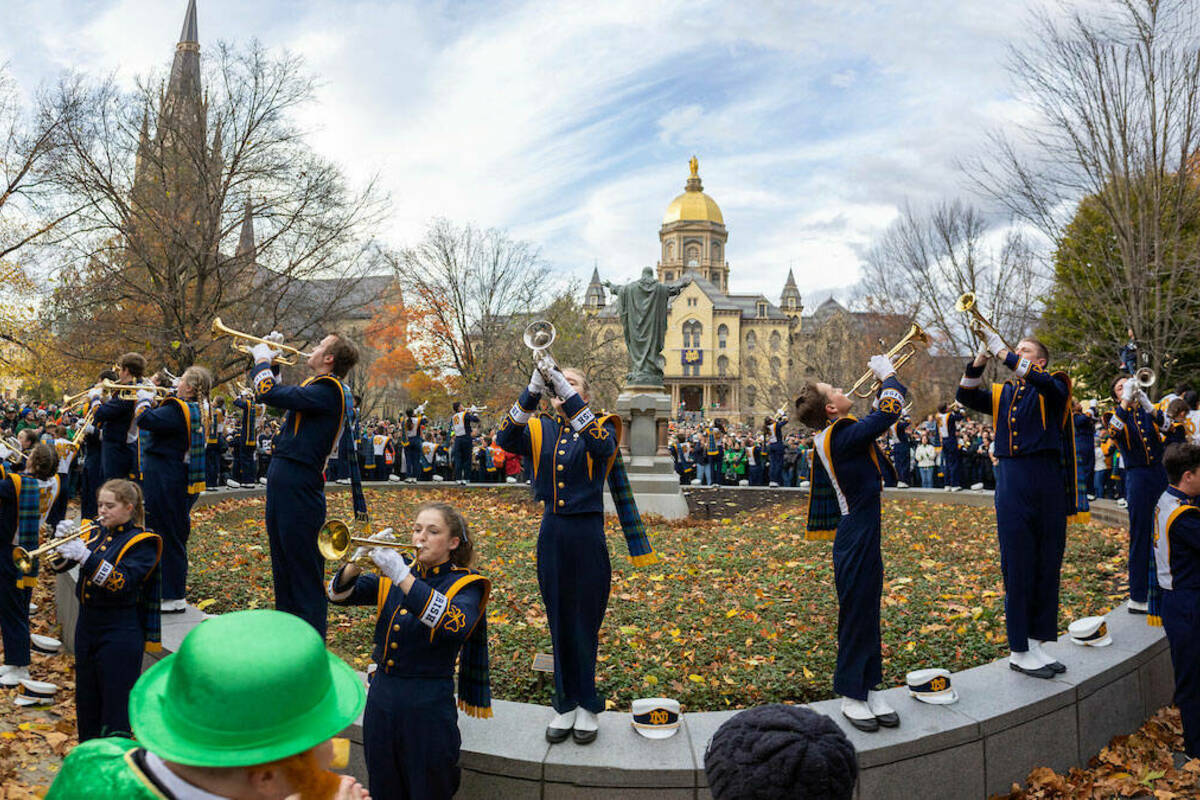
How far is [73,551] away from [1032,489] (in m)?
6.08

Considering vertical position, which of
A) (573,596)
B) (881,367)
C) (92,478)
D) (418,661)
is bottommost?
(418,661)

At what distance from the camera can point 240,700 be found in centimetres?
147

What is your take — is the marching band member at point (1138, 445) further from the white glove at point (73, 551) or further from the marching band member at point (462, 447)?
the marching band member at point (462, 447)

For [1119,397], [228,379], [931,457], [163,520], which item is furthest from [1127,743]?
[228,379]

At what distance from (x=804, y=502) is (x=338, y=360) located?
13.4 m

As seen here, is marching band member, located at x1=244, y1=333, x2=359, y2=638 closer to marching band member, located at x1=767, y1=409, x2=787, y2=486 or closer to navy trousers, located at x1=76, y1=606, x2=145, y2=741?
navy trousers, located at x1=76, y1=606, x2=145, y2=741

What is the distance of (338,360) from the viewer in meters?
5.46

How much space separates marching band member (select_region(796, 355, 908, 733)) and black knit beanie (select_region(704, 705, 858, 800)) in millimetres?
3120

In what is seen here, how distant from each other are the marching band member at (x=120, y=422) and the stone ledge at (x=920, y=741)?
3.31m

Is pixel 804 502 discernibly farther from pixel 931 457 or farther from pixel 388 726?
pixel 388 726

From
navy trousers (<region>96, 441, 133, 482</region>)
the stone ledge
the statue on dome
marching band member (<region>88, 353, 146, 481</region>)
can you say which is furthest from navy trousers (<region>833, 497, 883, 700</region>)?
the statue on dome

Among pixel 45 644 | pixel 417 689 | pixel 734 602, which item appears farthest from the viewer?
pixel 734 602

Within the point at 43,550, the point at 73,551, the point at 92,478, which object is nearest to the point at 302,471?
the point at 73,551

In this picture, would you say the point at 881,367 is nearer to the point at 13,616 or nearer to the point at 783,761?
the point at 783,761
